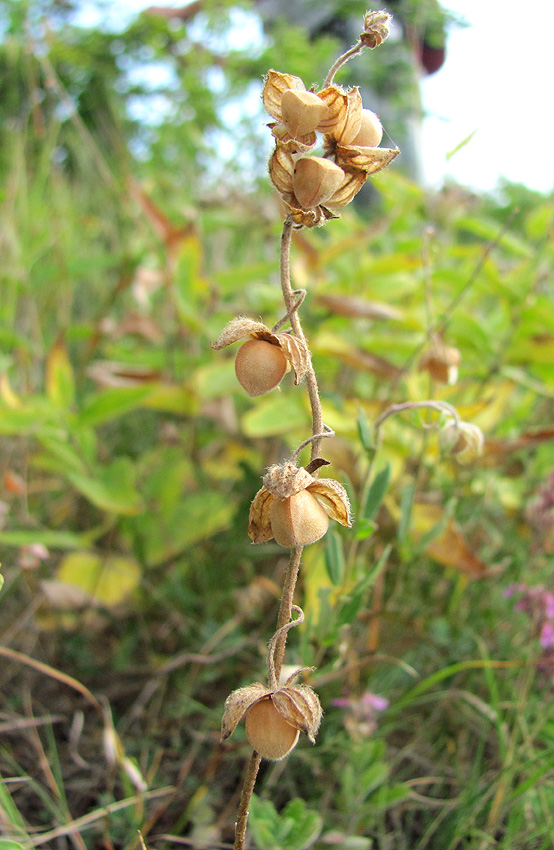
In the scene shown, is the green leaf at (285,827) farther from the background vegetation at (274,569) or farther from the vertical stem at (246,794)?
the vertical stem at (246,794)

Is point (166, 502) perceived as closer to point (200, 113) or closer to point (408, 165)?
point (200, 113)

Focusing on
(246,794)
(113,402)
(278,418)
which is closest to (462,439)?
(246,794)

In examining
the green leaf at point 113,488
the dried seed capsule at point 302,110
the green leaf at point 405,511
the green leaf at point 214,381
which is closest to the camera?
the dried seed capsule at point 302,110

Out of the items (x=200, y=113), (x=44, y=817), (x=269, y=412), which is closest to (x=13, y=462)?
(x=269, y=412)

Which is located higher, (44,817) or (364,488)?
(364,488)

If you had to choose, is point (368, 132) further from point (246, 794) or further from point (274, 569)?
point (274, 569)

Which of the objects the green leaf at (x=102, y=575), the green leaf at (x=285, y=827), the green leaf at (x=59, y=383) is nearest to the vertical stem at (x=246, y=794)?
the green leaf at (x=285, y=827)
